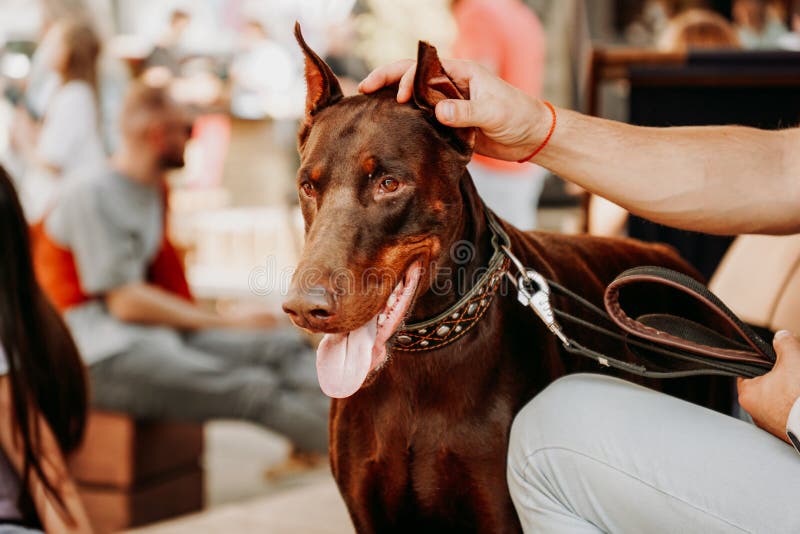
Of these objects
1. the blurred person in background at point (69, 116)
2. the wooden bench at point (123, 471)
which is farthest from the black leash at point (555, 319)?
the blurred person in background at point (69, 116)

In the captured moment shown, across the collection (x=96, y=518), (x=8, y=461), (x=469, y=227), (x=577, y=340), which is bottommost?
(x=96, y=518)

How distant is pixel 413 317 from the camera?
1.78 metres

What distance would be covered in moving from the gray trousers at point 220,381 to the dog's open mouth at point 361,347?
76.2 inches

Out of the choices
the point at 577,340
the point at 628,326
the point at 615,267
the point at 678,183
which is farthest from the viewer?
the point at 615,267

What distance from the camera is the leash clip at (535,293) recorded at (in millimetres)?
1773

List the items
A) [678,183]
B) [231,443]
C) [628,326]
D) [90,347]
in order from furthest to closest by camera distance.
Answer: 1. [231,443]
2. [90,347]
3. [678,183]
4. [628,326]

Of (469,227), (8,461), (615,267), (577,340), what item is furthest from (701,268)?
(8,461)

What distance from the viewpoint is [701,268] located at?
11.7 feet

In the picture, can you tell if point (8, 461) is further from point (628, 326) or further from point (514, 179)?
point (514, 179)

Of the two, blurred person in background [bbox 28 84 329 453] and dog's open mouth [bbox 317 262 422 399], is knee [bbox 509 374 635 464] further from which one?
blurred person in background [bbox 28 84 329 453]

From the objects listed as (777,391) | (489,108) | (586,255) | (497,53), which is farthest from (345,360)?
(497,53)

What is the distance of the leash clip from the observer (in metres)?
1.77

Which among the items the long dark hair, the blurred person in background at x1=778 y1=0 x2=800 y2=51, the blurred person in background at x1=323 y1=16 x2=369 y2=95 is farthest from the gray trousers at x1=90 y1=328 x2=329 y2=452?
the blurred person in background at x1=778 y1=0 x2=800 y2=51

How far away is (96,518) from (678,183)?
2642mm
